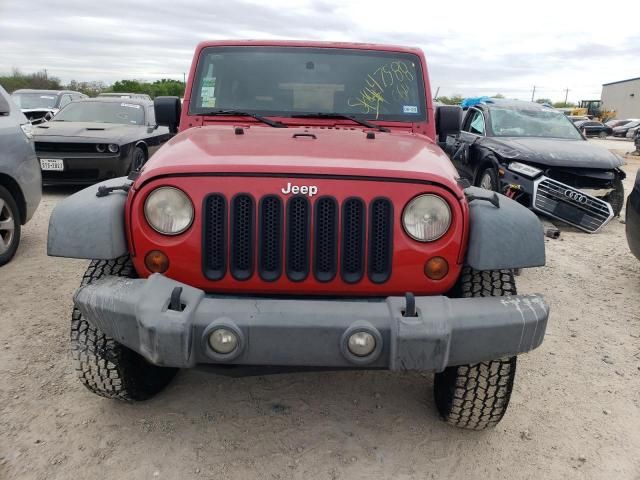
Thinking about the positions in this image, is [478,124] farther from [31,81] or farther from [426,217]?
[31,81]

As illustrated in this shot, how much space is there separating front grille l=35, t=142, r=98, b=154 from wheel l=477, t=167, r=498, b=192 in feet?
17.8

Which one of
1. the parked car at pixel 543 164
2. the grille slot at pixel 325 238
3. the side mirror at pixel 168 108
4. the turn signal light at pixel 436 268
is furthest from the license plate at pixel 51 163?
the turn signal light at pixel 436 268

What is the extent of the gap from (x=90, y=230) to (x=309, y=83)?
1.85 m

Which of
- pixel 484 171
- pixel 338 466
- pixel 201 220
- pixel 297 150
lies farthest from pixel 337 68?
pixel 484 171

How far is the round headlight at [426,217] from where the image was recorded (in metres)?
2.29

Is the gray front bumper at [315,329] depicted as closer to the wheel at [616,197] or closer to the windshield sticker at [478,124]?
the wheel at [616,197]

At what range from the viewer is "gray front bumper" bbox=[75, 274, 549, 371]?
6.64 ft

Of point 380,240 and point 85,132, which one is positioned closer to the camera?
point 380,240

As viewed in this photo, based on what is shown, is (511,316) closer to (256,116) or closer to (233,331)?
(233,331)

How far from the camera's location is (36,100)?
13.2m

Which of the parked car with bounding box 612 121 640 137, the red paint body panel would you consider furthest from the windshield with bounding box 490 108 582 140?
the parked car with bounding box 612 121 640 137

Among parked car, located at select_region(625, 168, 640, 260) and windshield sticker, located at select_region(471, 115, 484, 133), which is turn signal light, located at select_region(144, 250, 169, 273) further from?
windshield sticker, located at select_region(471, 115, 484, 133)

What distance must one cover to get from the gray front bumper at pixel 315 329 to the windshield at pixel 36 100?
1272 cm

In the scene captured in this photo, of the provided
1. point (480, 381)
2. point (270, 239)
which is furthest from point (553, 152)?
point (270, 239)
